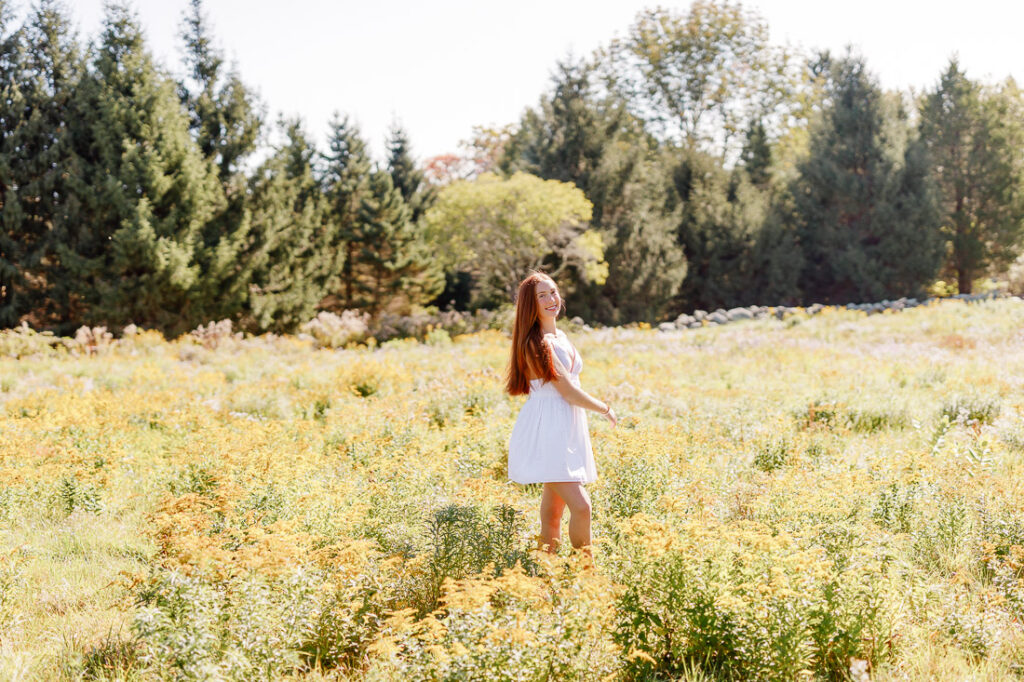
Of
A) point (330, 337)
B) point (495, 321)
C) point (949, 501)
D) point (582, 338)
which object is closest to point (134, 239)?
point (330, 337)

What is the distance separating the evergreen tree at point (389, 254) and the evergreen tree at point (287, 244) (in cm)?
128

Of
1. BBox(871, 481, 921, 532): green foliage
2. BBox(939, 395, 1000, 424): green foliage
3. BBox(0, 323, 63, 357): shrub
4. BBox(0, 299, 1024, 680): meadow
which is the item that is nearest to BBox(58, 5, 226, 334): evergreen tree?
BBox(0, 323, 63, 357): shrub

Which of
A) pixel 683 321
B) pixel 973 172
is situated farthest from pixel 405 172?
pixel 973 172

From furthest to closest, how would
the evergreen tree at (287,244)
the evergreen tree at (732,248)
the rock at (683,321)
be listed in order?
the evergreen tree at (732,248) < the evergreen tree at (287,244) < the rock at (683,321)

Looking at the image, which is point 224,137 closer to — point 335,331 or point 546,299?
point 335,331

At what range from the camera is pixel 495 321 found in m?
19.8

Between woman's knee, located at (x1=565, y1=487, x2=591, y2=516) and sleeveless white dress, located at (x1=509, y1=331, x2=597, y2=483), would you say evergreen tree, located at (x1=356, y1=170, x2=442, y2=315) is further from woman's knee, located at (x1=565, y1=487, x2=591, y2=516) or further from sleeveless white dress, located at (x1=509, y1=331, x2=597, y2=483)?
woman's knee, located at (x1=565, y1=487, x2=591, y2=516)

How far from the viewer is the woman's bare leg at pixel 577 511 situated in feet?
13.1

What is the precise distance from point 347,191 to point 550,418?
22346 mm

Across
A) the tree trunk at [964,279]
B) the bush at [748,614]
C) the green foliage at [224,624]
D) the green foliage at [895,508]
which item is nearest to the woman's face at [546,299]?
the bush at [748,614]

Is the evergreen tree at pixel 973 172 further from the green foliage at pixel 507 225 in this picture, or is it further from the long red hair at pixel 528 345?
the long red hair at pixel 528 345

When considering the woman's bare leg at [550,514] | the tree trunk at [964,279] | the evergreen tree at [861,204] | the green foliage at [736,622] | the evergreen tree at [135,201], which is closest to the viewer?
the green foliage at [736,622]

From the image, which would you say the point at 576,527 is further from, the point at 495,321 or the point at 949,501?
the point at 495,321

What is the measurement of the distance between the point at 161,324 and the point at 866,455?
58.7 ft
